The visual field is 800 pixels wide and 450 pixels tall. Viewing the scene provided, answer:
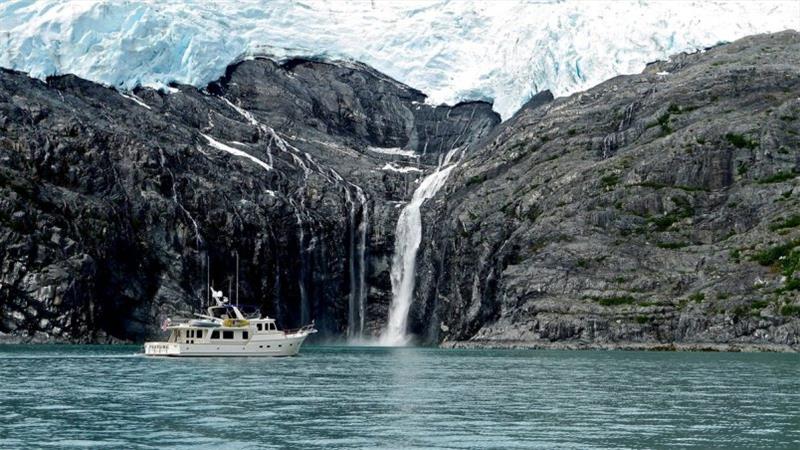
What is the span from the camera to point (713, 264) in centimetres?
14362

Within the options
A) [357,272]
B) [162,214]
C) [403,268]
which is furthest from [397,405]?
[357,272]

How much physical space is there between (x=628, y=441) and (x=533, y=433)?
13.5 ft

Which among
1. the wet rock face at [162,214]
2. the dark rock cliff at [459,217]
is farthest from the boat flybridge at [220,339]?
the wet rock face at [162,214]

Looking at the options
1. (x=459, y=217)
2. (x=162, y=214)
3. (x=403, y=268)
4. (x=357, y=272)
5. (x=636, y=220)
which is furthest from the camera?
(x=357, y=272)

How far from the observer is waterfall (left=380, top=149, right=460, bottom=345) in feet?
573

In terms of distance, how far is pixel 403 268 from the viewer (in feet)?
589

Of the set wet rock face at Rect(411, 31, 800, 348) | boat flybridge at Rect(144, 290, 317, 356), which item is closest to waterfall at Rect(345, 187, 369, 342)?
wet rock face at Rect(411, 31, 800, 348)

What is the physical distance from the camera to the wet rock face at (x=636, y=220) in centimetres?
13938

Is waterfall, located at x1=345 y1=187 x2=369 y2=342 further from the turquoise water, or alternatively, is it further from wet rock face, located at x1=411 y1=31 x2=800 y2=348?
the turquoise water

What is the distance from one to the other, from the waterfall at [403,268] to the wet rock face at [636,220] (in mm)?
3033

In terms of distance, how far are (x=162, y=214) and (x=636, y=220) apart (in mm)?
63646

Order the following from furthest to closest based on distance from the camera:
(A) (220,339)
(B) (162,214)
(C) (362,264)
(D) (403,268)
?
(C) (362,264) → (D) (403,268) → (B) (162,214) → (A) (220,339)

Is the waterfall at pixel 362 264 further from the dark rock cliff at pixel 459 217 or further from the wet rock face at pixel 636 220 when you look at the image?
the wet rock face at pixel 636 220

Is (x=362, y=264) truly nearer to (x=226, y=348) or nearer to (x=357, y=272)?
(x=357, y=272)
